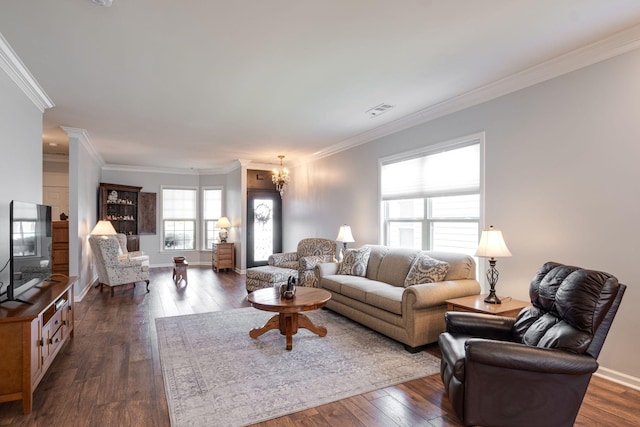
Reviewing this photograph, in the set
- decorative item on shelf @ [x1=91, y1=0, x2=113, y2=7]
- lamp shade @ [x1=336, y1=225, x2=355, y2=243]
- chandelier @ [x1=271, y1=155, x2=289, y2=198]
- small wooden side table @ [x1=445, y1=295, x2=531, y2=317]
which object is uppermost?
decorative item on shelf @ [x1=91, y1=0, x2=113, y2=7]

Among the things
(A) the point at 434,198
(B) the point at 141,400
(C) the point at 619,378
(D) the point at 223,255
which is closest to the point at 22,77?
(B) the point at 141,400

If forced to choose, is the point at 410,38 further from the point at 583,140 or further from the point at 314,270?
the point at 314,270

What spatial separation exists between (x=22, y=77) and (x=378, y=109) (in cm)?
383

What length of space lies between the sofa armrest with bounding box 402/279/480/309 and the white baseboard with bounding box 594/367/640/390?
1.14 metres

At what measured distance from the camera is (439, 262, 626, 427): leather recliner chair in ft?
6.40

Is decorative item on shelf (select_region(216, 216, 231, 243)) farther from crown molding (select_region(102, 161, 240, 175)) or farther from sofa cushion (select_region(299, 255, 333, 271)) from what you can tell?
sofa cushion (select_region(299, 255, 333, 271))

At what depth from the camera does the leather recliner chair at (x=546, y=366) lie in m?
1.95

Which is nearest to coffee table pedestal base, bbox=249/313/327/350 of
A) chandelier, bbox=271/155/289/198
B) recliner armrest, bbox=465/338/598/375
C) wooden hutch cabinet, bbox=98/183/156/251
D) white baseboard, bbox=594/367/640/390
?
recliner armrest, bbox=465/338/598/375

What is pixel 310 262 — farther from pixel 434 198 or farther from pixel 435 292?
pixel 435 292

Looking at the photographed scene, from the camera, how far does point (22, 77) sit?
339 centimetres

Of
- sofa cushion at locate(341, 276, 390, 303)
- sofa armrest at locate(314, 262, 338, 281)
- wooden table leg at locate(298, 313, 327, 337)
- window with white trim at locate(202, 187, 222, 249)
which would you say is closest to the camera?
wooden table leg at locate(298, 313, 327, 337)

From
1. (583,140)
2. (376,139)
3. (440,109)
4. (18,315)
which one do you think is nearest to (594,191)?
(583,140)

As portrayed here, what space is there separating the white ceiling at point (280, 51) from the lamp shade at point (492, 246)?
1582 mm

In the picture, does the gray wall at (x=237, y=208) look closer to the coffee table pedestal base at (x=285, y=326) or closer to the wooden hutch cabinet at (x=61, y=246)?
the wooden hutch cabinet at (x=61, y=246)
